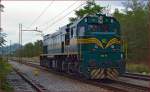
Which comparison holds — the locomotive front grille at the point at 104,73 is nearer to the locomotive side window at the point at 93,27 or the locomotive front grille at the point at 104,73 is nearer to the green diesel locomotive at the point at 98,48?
the green diesel locomotive at the point at 98,48

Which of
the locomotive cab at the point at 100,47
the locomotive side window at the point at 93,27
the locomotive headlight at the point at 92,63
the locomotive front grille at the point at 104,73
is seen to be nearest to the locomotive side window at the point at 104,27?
the locomotive cab at the point at 100,47

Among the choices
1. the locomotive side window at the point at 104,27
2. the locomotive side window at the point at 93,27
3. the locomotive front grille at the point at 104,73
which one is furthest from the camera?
the locomotive side window at the point at 104,27

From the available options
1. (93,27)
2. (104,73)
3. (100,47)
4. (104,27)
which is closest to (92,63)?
(104,73)

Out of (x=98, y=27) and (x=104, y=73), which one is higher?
(x=98, y=27)

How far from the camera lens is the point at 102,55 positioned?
81.0 feet

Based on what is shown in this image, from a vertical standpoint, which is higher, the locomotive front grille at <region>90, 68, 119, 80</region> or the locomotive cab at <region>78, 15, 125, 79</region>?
the locomotive cab at <region>78, 15, 125, 79</region>

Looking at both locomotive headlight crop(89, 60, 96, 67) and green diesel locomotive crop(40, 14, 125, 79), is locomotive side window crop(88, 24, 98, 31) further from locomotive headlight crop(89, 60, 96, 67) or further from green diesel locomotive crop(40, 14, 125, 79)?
locomotive headlight crop(89, 60, 96, 67)

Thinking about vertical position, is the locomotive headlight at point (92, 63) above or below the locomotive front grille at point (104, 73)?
above

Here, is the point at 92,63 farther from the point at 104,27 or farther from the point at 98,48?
the point at 104,27

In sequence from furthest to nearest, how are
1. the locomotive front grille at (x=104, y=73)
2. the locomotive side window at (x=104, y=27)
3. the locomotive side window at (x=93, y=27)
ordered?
Result: the locomotive side window at (x=104, y=27)
the locomotive side window at (x=93, y=27)
the locomotive front grille at (x=104, y=73)

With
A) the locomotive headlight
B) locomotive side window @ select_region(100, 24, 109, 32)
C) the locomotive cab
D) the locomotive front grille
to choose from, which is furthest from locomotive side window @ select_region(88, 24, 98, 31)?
the locomotive front grille

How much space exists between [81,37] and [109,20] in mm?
1900

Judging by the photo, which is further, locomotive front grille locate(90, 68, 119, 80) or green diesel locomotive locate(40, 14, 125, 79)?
green diesel locomotive locate(40, 14, 125, 79)

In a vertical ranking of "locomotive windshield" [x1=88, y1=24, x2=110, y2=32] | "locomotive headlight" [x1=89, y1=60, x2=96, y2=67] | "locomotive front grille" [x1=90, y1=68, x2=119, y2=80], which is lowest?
"locomotive front grille" [x1=90, y1=68, x2=119, y2=80]
